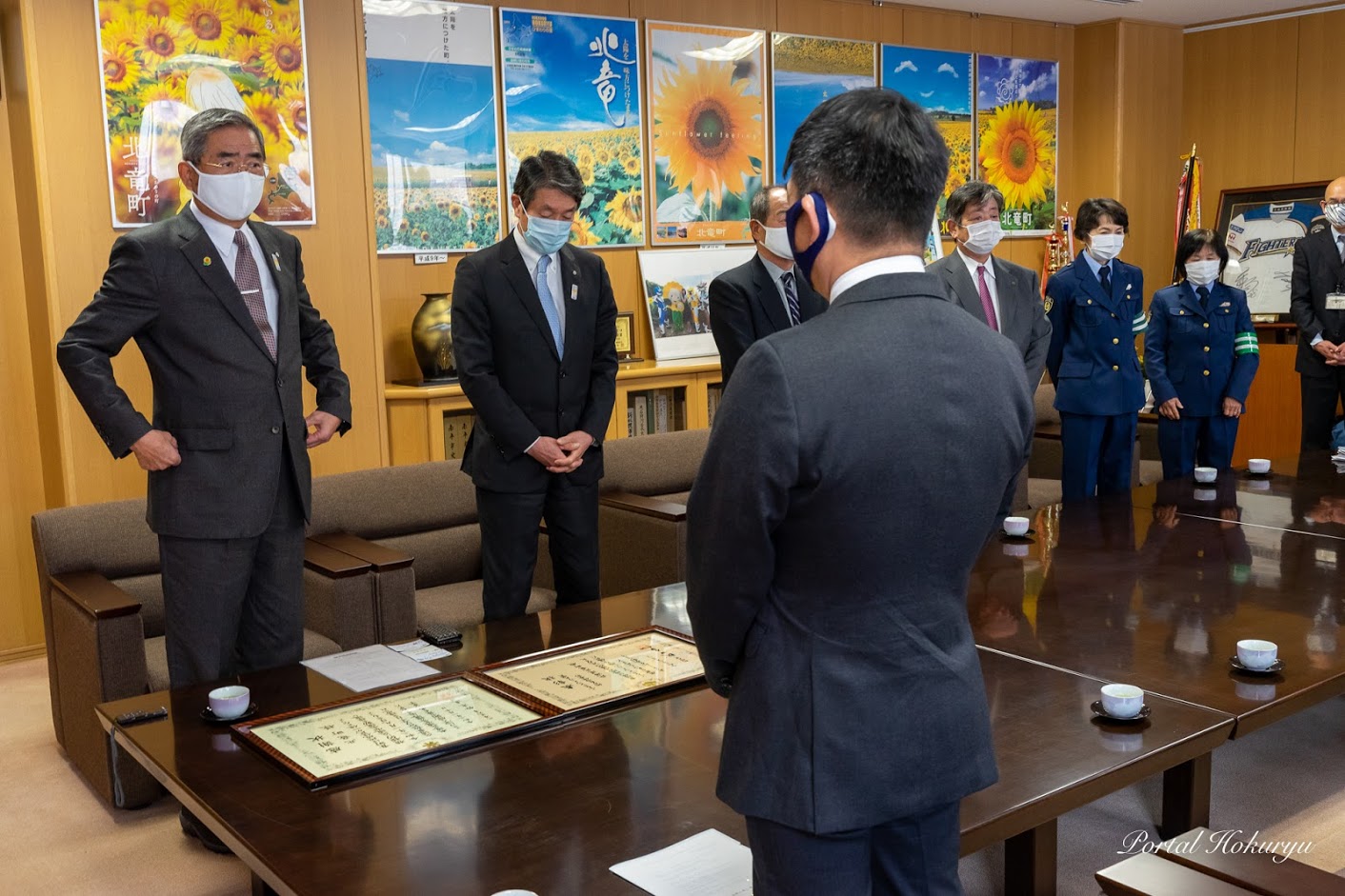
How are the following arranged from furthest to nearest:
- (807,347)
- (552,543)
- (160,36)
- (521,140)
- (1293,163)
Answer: (1293,163)
(521,140)
(160,36)
(552,543)
(807,347)

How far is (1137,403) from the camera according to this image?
5.08 meters

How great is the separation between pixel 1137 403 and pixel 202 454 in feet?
12.1

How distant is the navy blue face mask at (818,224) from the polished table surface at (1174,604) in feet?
4.39

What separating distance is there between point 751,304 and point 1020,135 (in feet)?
16.1

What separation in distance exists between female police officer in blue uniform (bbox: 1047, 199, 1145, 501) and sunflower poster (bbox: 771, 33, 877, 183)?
2.13 meters

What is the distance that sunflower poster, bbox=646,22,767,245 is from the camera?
6453mm

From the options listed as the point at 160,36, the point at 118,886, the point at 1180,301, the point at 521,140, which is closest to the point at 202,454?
the point at 118,886

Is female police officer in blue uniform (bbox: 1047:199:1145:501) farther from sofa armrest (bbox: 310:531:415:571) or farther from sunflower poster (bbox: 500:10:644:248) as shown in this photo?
sofa armrest (bbox: 310:531:415:571)

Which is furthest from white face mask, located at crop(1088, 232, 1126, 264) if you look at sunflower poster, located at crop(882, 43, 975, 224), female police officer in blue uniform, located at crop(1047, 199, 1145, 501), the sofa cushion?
the sofa cushion

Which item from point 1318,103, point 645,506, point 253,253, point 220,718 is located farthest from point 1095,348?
point 1318,103

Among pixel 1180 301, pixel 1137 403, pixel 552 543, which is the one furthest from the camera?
pixel 1180 301

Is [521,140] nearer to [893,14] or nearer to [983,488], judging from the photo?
[893,14]

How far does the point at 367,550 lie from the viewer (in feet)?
12.2

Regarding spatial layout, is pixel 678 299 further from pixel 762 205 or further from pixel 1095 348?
pixel 762 205
